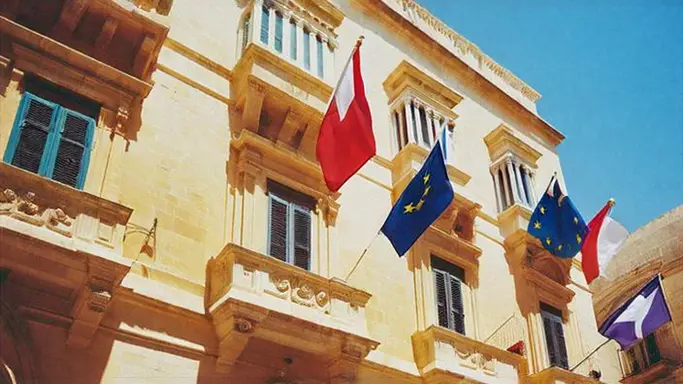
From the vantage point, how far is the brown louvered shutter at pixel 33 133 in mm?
9953

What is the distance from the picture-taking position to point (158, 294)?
10438 millimetres

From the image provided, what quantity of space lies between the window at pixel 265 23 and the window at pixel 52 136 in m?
4.30

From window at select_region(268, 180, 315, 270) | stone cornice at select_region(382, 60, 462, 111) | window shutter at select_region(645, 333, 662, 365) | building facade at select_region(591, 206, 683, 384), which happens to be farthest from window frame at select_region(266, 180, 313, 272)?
window shutter at select_region(645, 333, 662, 365)

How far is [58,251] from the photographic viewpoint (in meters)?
8.88

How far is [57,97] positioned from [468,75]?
12.5 m

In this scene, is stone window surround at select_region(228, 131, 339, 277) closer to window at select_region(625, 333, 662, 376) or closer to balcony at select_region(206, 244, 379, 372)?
balcony at select_region(206, 244, 379, 372)

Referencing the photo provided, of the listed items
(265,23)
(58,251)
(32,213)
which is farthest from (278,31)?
(58,251)

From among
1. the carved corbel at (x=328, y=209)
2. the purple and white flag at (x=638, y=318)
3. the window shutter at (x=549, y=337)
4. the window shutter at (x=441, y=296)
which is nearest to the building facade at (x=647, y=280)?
the window shutter at (x=549, y=337)

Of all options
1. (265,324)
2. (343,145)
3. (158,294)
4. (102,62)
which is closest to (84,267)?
(158,294)

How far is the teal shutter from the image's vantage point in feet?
33.7

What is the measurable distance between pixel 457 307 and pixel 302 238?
13.3ft

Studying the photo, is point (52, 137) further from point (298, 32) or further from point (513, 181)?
point (513, 181)

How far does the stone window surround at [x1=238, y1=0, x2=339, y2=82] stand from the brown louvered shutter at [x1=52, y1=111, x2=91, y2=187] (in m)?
4.01

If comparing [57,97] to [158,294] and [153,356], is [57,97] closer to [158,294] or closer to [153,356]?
[158,294]
